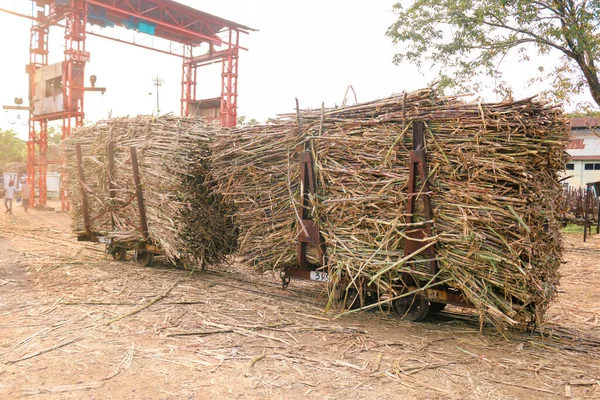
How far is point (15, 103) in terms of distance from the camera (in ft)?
85.3

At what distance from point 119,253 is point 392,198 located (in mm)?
6591

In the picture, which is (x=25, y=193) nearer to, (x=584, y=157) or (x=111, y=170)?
(x=111, y=170)

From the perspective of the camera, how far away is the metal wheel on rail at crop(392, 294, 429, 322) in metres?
5.73

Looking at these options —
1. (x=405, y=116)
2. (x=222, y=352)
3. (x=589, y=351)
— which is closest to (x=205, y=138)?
(x=405, y=116)

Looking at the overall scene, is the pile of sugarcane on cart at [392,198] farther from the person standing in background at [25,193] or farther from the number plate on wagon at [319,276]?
the person standing in background at [25,193]

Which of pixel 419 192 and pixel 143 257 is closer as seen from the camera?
pixel 419 192

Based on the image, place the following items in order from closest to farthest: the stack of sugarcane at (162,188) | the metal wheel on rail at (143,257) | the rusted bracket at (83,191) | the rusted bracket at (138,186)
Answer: the stack of sugarcane at (162,188) → the rusted bracket at (138,186) → the metal wheel on rail at (143,257) → the rusted bracket at (83,191)

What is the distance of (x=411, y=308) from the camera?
19.4ft

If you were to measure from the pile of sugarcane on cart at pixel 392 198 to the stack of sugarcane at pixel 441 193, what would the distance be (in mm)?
15

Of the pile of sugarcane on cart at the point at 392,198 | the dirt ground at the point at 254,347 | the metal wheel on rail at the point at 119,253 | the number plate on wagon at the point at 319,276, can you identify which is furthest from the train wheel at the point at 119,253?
the number plate on wagon at the point at 319,276

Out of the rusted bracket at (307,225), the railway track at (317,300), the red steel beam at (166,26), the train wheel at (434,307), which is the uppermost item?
the red steel beam at (166,26)

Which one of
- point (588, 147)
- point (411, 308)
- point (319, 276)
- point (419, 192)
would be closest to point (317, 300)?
point (319, 276)

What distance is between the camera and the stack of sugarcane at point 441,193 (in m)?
4.76

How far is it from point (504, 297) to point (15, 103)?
2801cm
